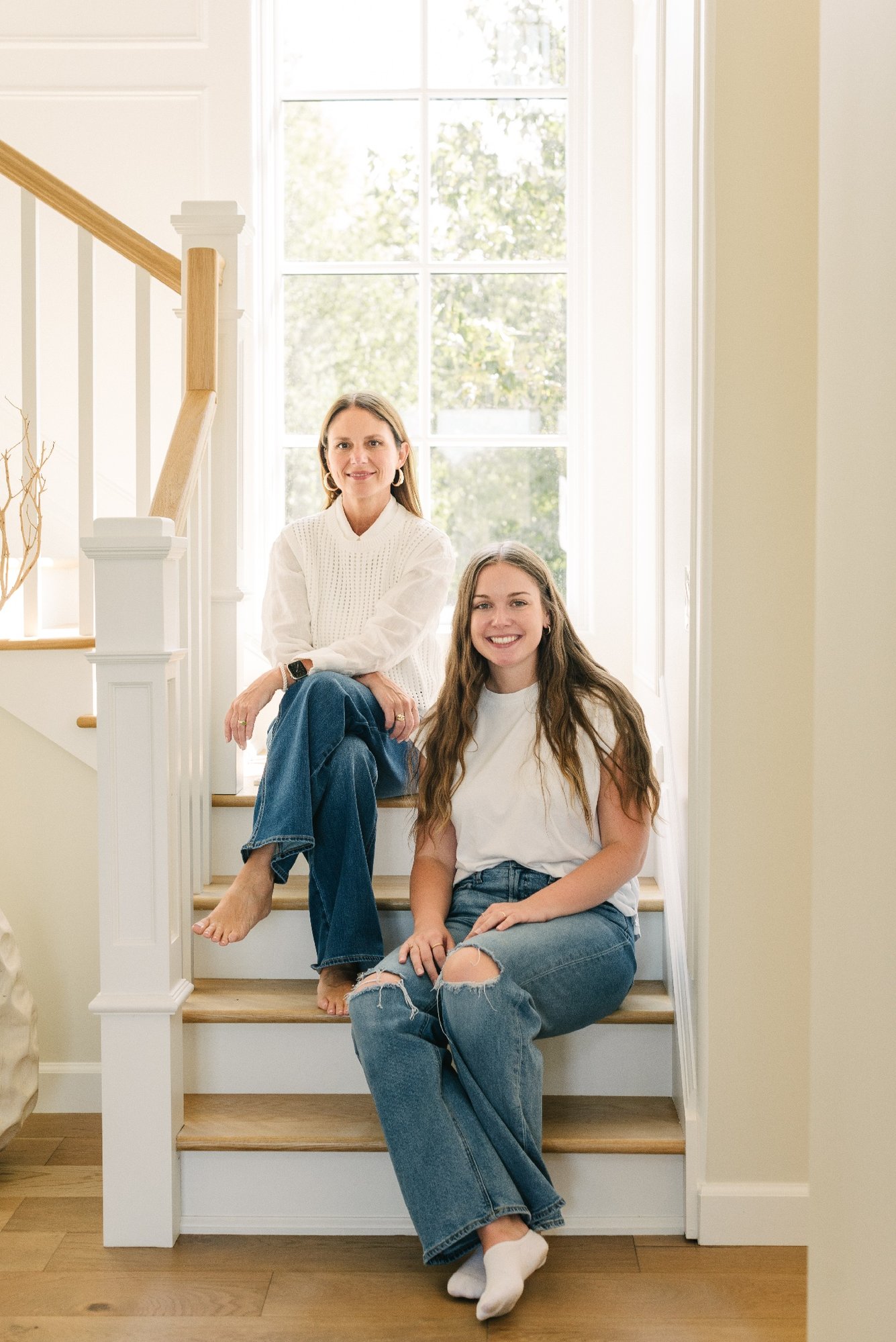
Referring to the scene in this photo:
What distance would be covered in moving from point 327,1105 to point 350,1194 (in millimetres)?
154

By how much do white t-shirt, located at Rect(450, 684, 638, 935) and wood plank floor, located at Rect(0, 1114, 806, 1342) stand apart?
0.53 meters

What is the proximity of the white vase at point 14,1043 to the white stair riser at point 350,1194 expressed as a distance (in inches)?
15.4

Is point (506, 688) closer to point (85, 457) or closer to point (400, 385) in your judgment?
point (85, 457)

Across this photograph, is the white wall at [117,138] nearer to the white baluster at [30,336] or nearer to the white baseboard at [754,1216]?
the white baluster at [30,336]

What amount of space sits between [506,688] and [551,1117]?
28.2 inches

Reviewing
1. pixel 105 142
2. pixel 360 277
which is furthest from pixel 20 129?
pixel 360 277

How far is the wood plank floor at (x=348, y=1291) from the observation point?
5.48 ft

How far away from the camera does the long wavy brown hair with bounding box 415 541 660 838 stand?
200 centimetres

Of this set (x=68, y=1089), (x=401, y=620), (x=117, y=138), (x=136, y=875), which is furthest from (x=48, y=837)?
(x=117, y=138)

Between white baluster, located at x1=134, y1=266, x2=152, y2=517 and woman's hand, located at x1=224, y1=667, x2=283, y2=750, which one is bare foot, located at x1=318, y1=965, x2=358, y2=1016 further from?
white baluster, located at x1=134, y1=266, x2=152, y2=517

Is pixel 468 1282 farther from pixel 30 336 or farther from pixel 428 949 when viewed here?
pixel 30 336

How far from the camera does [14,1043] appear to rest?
2.21 metres

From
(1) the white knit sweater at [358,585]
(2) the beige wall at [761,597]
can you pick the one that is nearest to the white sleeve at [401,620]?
(1) the white knit sweater at [358,585]

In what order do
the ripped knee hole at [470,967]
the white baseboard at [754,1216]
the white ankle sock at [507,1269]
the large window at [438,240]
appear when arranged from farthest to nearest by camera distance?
the large window at [438,240], the white baseboard at [754,1216], the ripped knee hole at [470,967], the white ankle sock at [507,1269]
